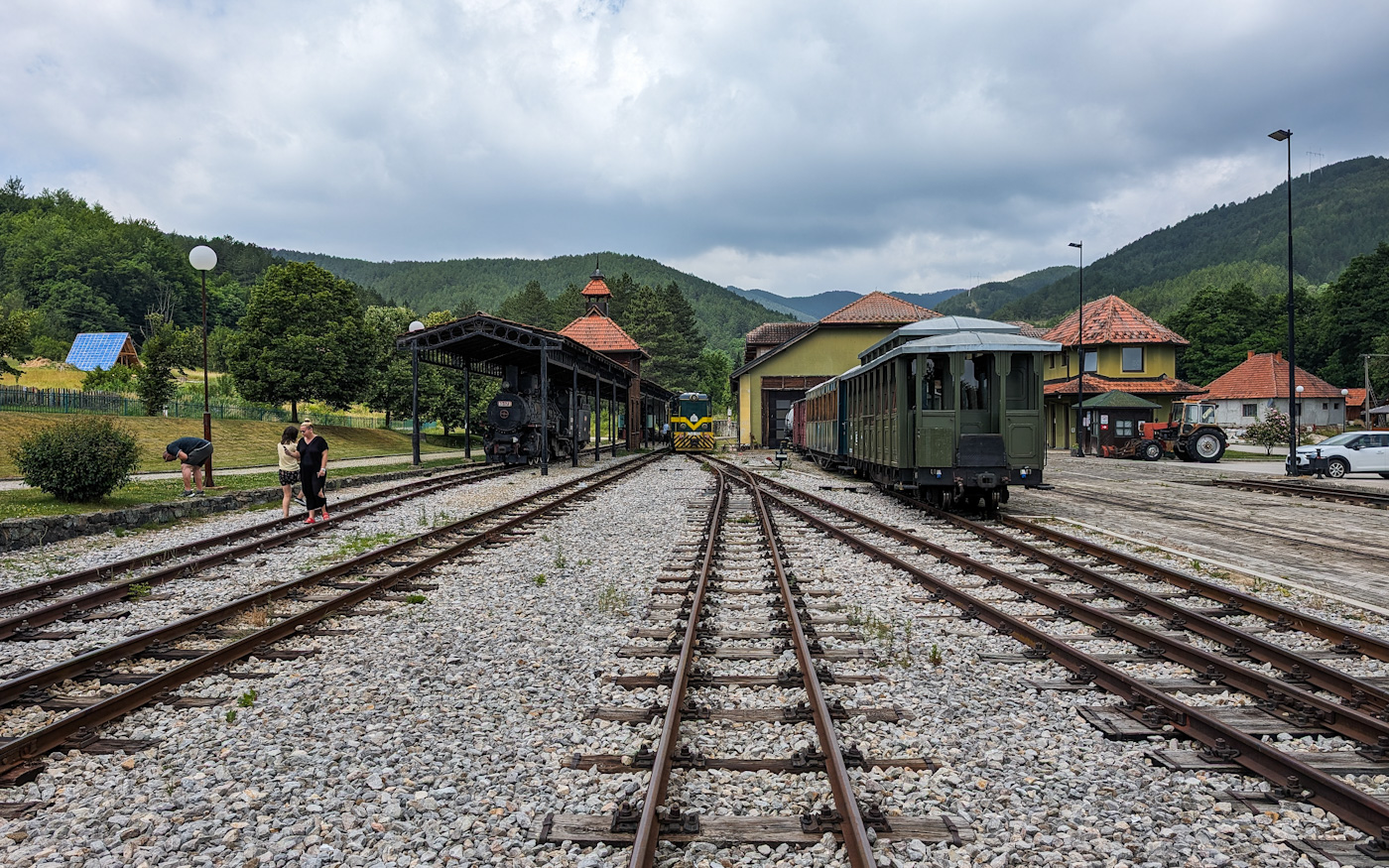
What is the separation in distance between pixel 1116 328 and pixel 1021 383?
129 ft

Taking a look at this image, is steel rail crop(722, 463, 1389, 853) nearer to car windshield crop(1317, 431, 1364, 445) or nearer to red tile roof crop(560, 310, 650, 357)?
car windshield crop(1317, 431, 1364, 445)

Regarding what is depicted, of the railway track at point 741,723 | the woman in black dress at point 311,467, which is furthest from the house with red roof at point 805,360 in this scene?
the railway track at point 741,723

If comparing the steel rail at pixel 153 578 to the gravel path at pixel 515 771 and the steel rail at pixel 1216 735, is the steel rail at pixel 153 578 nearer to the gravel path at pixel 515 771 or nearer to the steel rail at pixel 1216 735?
the gravel path at pixel 515 771

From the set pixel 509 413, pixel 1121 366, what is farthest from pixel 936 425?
pixel 1121 366

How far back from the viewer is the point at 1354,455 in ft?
80.9

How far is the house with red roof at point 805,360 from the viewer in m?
45.5

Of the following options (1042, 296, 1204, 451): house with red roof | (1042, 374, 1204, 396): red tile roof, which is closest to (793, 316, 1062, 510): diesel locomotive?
(1042, 374, 1204, 396): red tile roof

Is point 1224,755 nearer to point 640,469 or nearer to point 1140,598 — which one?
point 1140,598

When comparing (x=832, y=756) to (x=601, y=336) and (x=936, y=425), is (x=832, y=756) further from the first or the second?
(x=601, y=336)

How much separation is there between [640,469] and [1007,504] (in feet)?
48.7

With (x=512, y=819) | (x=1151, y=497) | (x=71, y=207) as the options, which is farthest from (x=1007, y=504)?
(x=71, y=207)

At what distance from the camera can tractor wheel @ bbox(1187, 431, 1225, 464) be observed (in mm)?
32625

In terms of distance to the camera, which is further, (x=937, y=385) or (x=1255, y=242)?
(x=1255, y=242)

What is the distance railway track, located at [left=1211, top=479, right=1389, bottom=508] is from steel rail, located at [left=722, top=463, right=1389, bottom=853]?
15632mm
